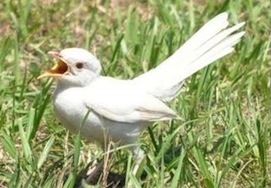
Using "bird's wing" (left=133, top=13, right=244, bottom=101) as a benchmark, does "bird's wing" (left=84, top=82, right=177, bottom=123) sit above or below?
below

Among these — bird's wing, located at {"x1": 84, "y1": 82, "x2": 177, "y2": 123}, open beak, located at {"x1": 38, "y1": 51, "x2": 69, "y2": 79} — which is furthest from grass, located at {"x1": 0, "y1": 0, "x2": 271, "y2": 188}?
open beak, located at {"x1": 38, "y1": 51, "x2": 69, "y2": 79}

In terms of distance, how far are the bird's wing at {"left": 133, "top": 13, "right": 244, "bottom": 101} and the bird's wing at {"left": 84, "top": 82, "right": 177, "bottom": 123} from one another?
0.32ft

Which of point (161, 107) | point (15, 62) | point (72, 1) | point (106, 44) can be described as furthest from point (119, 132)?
point (72, 1)

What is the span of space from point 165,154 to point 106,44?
1.44 m

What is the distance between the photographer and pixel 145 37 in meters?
5.77

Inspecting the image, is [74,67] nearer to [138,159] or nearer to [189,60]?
[138,159]

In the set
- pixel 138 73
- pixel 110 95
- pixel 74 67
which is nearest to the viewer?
pixel 74 67

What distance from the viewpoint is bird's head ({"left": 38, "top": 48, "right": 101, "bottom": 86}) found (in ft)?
13.5

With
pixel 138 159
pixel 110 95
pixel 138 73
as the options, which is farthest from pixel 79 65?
pixel 138 73

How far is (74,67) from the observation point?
4117 millimetres

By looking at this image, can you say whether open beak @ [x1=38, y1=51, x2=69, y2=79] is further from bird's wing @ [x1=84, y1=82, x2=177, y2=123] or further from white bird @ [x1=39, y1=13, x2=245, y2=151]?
bird's wing @ [x1=84, y1=82, x2=177, y2=123]

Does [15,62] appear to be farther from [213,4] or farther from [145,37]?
[213,4]

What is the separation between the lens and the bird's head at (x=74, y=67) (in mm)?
4105

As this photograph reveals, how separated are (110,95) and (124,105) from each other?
0.23 feet
